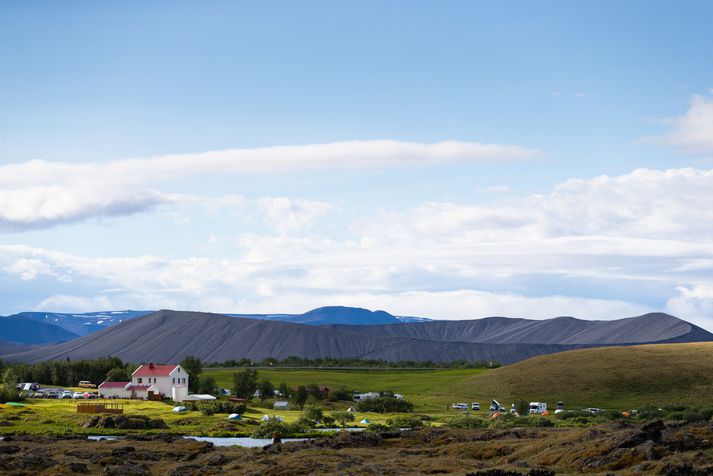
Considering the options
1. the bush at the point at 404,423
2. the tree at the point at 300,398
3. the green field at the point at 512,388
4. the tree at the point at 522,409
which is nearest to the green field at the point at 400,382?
the green field at the point at 512,388

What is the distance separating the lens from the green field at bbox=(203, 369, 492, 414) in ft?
476

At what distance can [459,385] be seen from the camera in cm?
15975

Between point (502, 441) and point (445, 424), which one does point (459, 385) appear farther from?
point (502, 441)

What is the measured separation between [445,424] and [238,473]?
51.0 metres

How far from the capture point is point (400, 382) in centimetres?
17625

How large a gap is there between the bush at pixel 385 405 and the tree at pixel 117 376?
122 ft

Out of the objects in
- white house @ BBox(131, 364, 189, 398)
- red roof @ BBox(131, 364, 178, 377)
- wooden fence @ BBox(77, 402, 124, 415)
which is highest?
red roof @ BBox(131, 364, 178, 377)

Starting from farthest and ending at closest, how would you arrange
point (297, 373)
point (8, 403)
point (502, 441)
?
1. point (297, 373)
2. point (8, 403)
3. point (502, 441)

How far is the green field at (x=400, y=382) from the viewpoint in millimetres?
145100

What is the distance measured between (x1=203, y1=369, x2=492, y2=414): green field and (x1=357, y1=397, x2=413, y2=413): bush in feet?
20.7

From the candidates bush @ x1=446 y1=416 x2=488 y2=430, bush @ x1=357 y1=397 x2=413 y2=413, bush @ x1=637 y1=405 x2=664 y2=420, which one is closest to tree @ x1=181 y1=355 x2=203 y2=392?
bush @ x1=357 y1=397 x2=413 y2=413

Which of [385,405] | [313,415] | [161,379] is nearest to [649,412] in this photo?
[385,405]

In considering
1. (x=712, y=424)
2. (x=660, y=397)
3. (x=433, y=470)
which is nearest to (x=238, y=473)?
(x=433, y=470)

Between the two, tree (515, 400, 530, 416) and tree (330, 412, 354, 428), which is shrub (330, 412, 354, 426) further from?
tree (515, 400, 530, 416)
